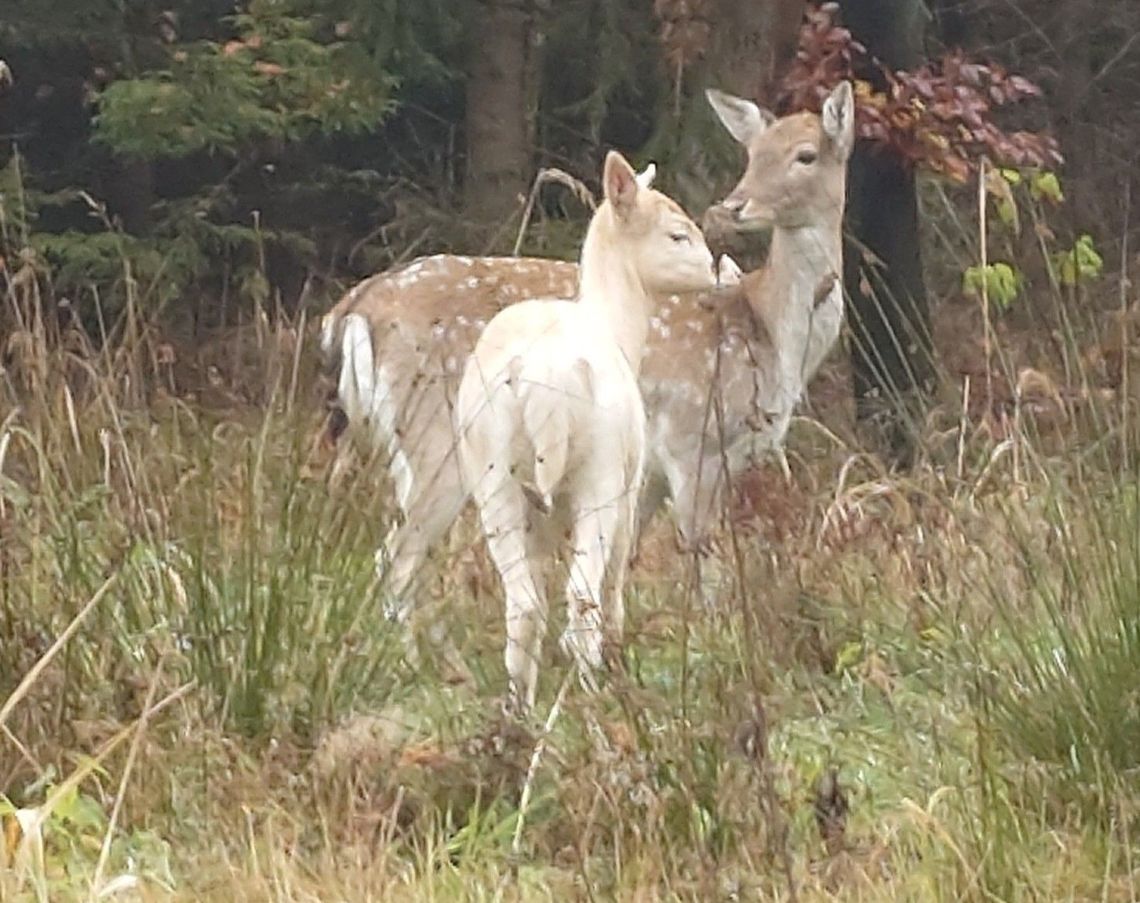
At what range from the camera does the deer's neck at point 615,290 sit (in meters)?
5.80

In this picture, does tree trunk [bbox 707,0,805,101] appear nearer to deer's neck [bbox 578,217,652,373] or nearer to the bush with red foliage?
the bush with red foliage

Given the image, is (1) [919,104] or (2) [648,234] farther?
(1) [919,104]

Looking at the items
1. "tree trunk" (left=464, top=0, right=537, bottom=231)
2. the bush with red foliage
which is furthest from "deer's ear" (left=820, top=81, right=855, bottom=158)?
"tree trunk" (left=464, top=0, right=537, bottom=231)

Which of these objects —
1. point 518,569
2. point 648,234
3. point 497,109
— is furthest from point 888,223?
point 518,569

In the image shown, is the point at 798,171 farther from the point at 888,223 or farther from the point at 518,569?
the point at 518,569

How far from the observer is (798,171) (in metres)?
8.32

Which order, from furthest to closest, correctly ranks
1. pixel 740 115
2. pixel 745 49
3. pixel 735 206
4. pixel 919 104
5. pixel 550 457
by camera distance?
pixel 745 49 → pixel 919 104 → pixel 740 115 → pixel 735 206 → pixel 550 457

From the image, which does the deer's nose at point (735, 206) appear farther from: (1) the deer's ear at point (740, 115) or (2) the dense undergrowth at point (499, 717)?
(2) the dense undergrowth at point (499, 717)

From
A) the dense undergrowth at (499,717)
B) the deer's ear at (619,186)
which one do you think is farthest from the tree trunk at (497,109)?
the dense undergrowth at (499,717)

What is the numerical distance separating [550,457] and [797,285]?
3.33 m

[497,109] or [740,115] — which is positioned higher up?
[740,115]

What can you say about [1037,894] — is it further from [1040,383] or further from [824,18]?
[824,18]

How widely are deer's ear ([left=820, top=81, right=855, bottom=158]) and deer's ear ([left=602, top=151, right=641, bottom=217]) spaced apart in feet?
7.78

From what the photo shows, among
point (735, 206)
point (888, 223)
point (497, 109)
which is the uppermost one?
point (735, 206)
